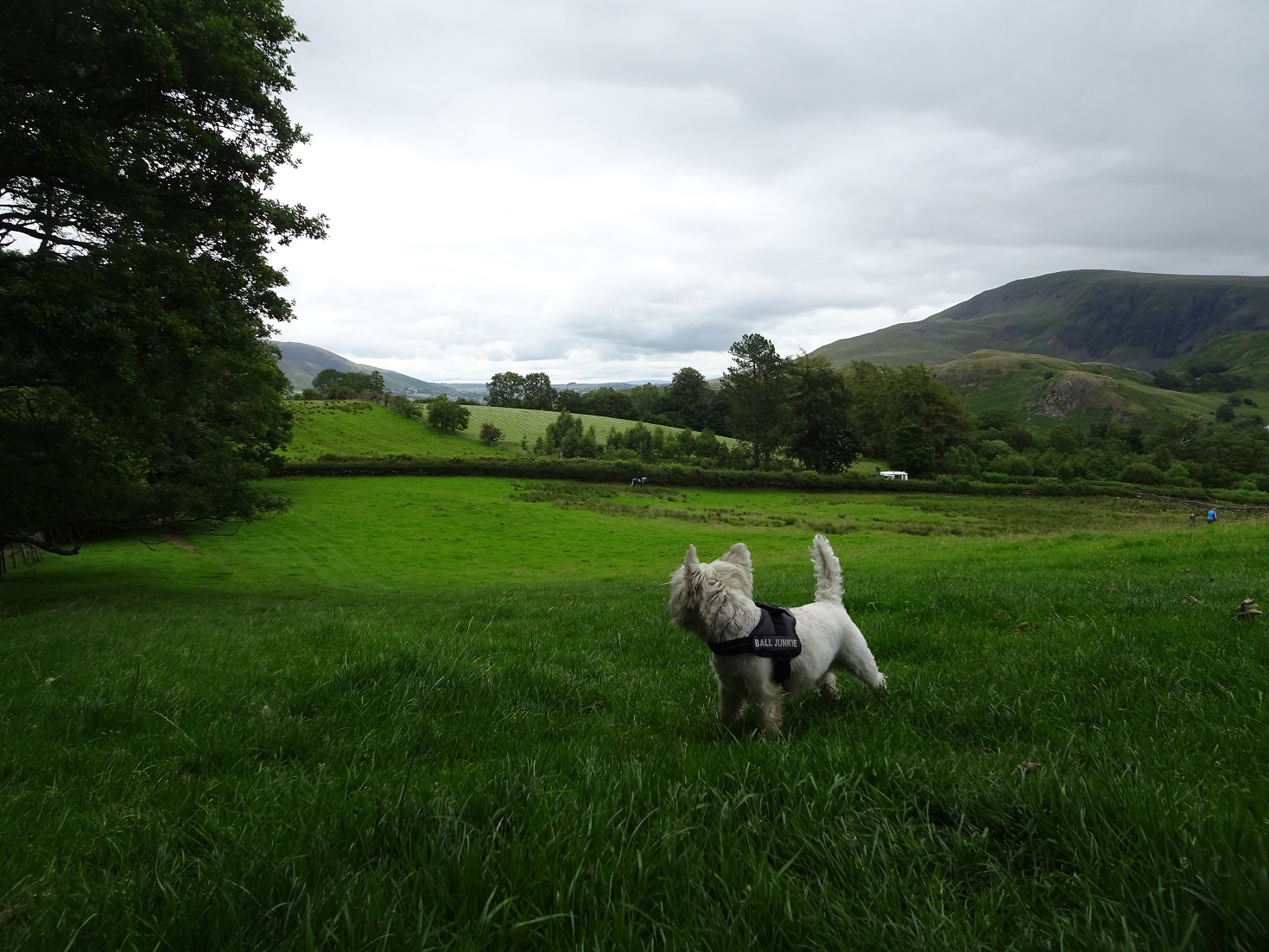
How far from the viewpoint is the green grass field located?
79.2 m

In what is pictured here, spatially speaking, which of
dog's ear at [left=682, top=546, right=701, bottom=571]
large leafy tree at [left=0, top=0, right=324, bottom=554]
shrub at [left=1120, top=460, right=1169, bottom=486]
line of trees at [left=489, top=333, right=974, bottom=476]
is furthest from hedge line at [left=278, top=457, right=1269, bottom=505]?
dog's ear at [left=682, top=546, right=701, bottom=571]

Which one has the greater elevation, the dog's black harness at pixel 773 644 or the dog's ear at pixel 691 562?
the dog's ear at pixel 691 562

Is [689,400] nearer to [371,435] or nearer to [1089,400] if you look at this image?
[371,435]

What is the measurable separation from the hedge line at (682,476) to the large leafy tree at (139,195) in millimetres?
56708

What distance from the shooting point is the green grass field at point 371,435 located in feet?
260

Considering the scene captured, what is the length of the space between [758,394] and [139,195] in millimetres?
85890

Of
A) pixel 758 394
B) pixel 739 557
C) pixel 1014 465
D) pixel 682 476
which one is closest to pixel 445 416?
pixel 682 476

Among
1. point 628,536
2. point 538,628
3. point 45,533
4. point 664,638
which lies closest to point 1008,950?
point 664,638

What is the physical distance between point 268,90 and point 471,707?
17.5 metres

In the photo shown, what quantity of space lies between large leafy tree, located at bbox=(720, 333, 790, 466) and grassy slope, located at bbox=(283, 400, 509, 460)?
3667cm

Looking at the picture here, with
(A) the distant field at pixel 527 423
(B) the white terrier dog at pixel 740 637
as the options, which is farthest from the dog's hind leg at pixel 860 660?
(A) the distant field at pixel 527 423

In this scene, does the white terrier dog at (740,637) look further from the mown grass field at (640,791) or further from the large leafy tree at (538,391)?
the large leafy tree at (538,391)

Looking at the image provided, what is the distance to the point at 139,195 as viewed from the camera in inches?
→ 516

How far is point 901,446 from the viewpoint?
92.2 meters
